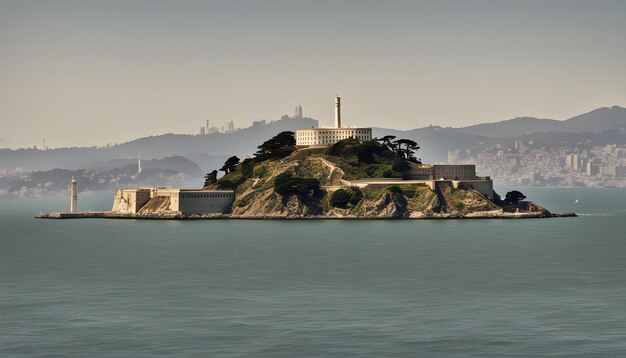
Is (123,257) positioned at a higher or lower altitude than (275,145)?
lower

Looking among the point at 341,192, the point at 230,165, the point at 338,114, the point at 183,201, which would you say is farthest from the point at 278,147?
the point at 341,192

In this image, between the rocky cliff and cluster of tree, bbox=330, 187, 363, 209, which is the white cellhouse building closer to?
the rocky cliff

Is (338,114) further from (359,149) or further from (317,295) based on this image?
(317,295)

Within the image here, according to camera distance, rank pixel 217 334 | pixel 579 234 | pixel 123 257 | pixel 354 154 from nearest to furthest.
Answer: pixel 217 334 → pixel 123 257 → pixel 579 234 → pixel 354 154

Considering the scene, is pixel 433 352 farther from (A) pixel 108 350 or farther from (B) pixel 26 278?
(B) pixel 26 278

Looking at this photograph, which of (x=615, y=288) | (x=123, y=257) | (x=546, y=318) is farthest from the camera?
(x=123, y=257)

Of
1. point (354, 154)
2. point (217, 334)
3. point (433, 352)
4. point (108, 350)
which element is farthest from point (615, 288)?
point (354, 154)

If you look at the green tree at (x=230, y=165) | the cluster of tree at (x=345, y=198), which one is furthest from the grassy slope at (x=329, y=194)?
the green tree at (x=230, y=165)
